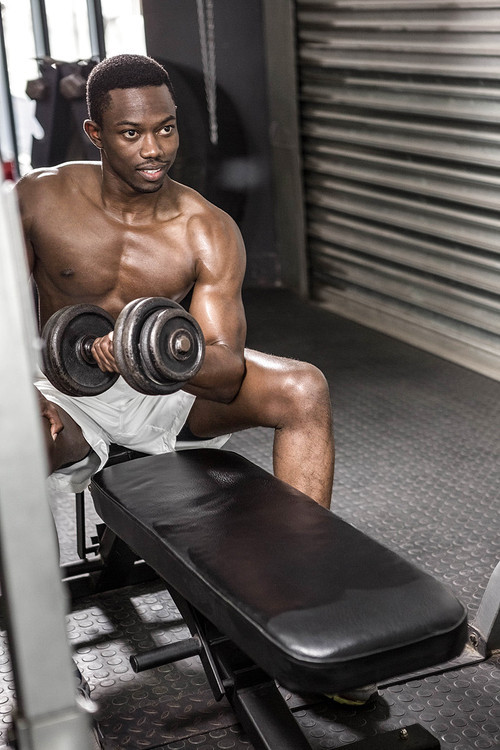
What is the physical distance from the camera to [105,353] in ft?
5.82

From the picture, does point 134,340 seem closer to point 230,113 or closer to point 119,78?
point 119,78

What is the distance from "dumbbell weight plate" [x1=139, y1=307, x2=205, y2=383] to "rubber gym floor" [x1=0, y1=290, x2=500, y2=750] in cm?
54

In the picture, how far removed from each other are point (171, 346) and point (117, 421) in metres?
0.68

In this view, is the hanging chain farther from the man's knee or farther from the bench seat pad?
the bench seat pad

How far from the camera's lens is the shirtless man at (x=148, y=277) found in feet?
7.00

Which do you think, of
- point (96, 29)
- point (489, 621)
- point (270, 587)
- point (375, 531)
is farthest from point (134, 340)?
point (96, 29)

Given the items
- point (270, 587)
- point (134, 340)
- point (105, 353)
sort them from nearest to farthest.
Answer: point (270, 587), point (134, 340), point (105, 353)

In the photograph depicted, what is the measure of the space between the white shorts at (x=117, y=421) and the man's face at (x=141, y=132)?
1.60 feet

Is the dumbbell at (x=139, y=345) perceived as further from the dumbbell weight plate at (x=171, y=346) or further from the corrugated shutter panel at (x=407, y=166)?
the corrugated shutter panel at (x=407, y=166)

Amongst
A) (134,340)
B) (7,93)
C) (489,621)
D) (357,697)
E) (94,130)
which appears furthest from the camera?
(7,93)

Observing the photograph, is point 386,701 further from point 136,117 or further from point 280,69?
point 280,69

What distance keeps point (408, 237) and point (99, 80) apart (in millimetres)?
2613

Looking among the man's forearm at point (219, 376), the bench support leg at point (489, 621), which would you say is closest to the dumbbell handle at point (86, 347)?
the man's forearm at point (219, 376)

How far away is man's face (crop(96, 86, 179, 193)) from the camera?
6.97ft
